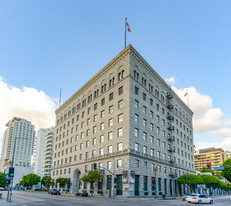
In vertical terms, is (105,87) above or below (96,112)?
above

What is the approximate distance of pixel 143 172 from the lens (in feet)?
163

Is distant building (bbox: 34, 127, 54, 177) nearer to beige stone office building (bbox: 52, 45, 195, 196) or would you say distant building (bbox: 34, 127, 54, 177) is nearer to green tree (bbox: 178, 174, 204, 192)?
beige stone office building (bbox: 52, 45, 195, 196)

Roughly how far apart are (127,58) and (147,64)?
27.1 ft

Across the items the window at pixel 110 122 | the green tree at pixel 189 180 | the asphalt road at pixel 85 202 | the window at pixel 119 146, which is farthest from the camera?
the green tree at pixel 189 180

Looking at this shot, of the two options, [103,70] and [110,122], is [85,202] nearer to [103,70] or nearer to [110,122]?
[110,122]

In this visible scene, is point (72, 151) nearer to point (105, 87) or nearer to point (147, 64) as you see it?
point (105, 87)

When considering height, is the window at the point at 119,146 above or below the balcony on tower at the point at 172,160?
above

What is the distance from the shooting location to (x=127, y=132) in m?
48.4

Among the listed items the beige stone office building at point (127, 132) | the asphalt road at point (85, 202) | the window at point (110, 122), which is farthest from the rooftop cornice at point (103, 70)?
the asphalt road at point (85, 202)

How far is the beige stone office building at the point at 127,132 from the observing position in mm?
48969

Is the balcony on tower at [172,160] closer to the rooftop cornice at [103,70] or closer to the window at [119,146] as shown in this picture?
the window at [119,146]

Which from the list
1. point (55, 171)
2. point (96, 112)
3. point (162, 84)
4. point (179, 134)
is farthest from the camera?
point (55, 171)

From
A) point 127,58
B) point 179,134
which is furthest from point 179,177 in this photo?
point 127,58

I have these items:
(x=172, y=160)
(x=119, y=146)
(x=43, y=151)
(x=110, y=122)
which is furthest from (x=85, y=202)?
(x=43, y=151)
